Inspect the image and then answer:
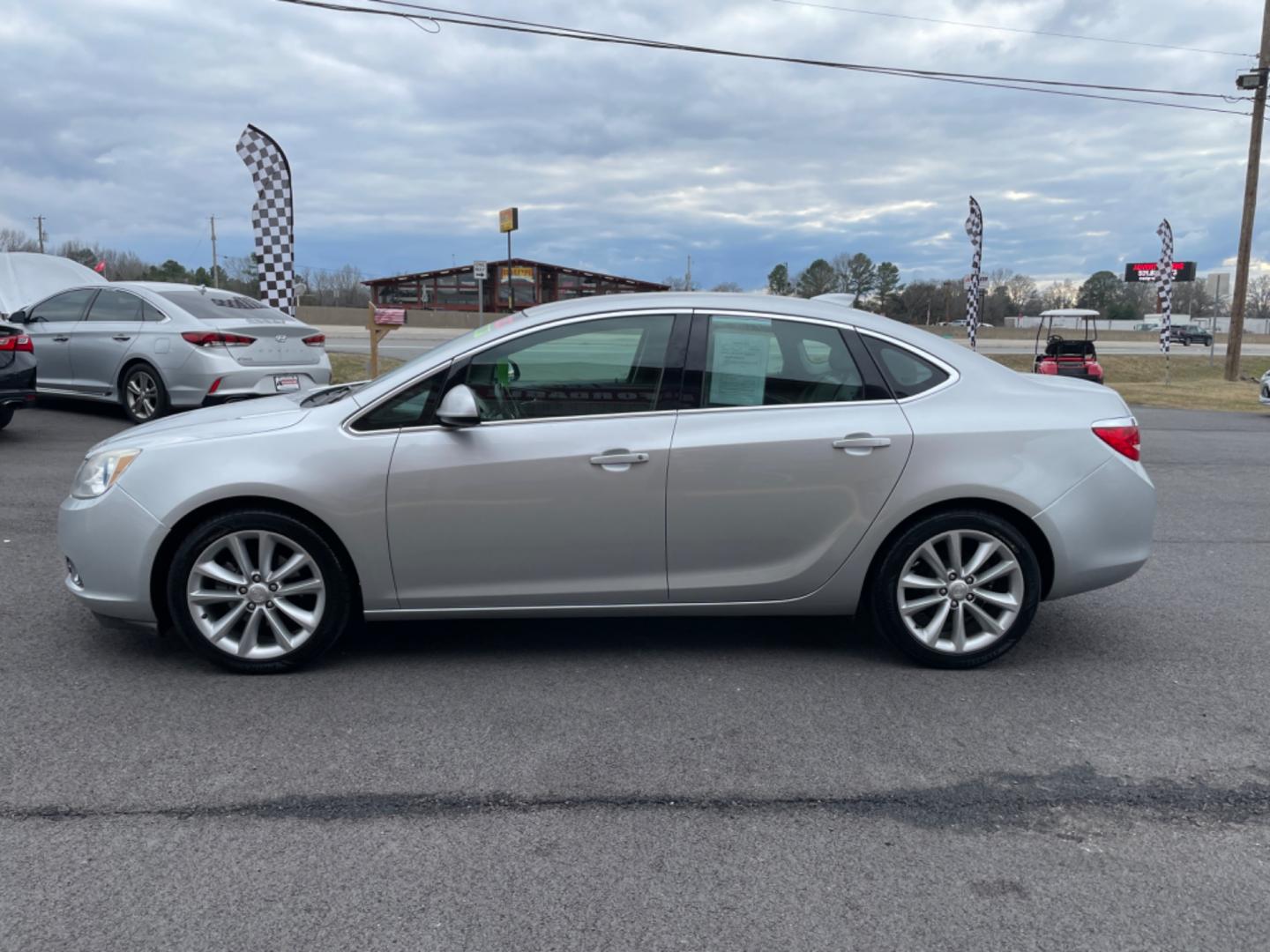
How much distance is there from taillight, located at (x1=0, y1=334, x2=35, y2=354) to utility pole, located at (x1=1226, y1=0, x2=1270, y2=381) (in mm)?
26817

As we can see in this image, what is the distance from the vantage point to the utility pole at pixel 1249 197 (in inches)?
1041

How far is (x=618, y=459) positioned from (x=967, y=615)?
1.68 m

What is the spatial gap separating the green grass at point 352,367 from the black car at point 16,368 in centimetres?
842

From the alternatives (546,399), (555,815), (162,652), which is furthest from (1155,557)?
(162,652)

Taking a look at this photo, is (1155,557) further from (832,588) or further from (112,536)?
(112,536)

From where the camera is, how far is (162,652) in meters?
4.70

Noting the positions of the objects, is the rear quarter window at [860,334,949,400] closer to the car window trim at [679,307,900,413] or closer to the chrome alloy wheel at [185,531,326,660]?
the car window trim at [679,307,900,413]

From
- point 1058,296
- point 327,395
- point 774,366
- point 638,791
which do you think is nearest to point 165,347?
point 327,395

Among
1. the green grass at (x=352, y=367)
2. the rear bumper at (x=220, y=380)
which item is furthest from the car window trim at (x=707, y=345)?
the green grass at (x=352, y=367)

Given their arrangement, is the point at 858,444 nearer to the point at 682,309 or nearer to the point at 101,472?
the point at 682,309

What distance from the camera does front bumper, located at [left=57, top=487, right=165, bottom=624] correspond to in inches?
169

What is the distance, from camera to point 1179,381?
102 feet

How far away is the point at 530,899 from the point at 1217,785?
2.34 metres

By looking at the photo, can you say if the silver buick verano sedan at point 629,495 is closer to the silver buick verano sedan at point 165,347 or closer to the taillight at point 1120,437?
the taillight at point 1120,437
